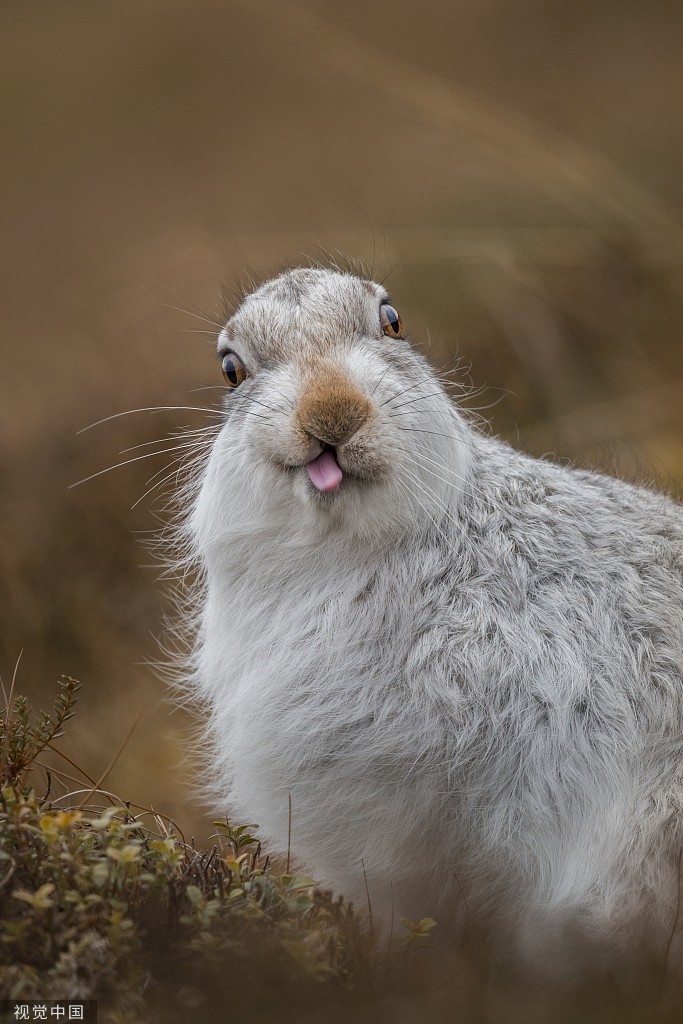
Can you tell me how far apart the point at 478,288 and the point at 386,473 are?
196 inches

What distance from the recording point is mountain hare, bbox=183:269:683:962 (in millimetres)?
2338

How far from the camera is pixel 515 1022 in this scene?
5.92ft

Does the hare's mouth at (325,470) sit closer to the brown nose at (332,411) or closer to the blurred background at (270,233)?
the brown nose at (332,411)

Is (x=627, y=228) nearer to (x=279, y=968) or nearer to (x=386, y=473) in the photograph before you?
(x=386, y=473)

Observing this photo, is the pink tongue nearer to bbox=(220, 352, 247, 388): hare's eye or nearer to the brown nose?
the brown nose

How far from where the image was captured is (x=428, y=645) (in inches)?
95.4

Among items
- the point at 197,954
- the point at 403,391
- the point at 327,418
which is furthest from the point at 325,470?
the point at 197,954

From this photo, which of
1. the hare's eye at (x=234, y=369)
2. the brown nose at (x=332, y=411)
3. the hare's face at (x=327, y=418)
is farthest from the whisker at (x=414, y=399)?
the hare's eye at (x=234, y=369)

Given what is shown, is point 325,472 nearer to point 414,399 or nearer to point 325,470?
point 325,470

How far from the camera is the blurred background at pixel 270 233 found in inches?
214

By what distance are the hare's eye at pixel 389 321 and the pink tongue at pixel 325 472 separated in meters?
0.57

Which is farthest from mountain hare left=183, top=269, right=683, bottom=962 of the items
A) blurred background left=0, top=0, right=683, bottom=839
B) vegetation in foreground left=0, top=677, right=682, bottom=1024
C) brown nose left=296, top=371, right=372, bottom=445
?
blurred background left=0, top=0, right=683, bottom=839

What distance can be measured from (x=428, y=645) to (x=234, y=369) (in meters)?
0.90

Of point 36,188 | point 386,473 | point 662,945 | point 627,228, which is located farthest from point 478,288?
point 662,945
